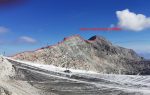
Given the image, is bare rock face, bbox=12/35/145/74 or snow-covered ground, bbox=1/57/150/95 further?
bare rock face, bbox=12/35/145/74

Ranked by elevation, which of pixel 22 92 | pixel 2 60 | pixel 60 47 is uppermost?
pixel 60 47

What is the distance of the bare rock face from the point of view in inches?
1501

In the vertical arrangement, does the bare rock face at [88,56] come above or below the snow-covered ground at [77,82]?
above

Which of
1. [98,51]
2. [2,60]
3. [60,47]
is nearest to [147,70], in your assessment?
[98,51]

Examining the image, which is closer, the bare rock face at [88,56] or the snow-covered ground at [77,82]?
the snow-covered ground at [77,82]

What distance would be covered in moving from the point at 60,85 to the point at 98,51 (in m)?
14.2

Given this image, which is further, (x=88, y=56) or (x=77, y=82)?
(x=88, y=56)

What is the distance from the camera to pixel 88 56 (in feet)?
140

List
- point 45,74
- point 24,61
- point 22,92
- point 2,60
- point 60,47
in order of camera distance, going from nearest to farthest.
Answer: point 22,92, point 2,60, point 45,74, point 24,61, point 60,47

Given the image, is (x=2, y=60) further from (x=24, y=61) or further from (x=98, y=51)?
(x=98, y=51)

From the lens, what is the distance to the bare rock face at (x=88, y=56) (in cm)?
3812

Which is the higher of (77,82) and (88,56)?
(88,56)

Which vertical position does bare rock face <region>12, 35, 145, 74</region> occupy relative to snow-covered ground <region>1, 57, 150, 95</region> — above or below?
above

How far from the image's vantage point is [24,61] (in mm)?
35469
